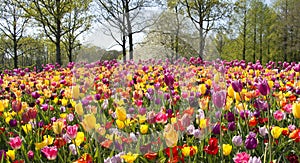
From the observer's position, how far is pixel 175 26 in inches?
101

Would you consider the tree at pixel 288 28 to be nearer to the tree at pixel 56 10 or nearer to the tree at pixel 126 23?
the tree at pixel 56 10

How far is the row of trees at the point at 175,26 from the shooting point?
2.54m

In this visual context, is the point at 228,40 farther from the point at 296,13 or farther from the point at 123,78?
the point at 123,78

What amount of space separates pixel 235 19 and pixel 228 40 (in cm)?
478

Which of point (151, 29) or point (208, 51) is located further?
point (208, 51)

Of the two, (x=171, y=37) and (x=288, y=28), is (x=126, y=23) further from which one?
(x=288, y=28)

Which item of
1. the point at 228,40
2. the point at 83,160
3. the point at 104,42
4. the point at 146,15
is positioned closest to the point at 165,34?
the point at 146,15

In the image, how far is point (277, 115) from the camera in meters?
1.78

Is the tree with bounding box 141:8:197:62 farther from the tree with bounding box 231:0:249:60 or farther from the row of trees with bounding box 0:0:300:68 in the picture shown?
the tree with bounding box 231:0:249:60

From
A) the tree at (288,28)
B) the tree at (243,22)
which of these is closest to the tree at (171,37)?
the tree at (243,22)

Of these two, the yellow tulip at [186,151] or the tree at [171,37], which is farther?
the tree at [171,37]

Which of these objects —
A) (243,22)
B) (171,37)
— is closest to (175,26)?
(171,37)

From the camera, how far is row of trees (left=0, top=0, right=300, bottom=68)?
2545mm

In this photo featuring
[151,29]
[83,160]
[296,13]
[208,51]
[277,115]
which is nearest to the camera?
[83,160]
